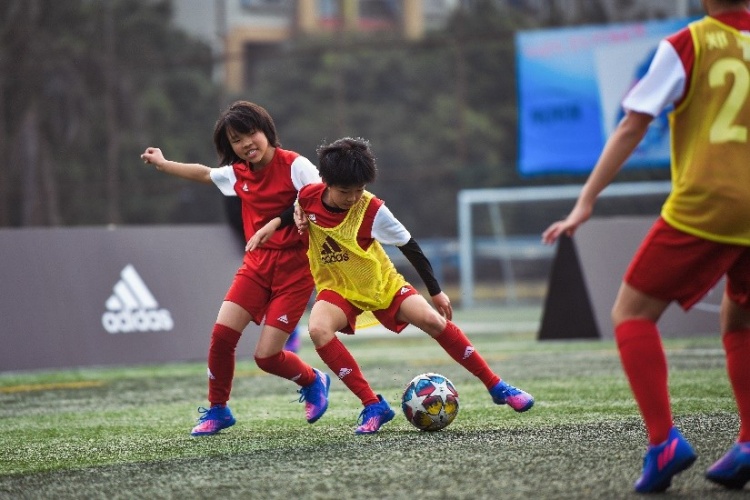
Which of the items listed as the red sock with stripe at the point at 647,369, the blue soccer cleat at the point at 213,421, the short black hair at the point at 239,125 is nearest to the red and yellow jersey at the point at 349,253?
the short black hair at the point at 239,125

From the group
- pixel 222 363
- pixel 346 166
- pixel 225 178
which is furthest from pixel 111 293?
pixel 346 166

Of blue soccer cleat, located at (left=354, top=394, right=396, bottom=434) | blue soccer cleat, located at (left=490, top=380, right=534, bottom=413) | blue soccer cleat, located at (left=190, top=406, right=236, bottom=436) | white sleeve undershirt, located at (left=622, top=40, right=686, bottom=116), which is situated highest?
white sleeve undershirt, located at (left=622, top=40, right=686, bottom=116)

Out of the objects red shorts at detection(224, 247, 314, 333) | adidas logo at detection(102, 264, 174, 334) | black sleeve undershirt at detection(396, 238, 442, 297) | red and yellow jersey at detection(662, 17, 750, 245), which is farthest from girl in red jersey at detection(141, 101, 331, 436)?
→ adidas logo at detection(102, 264, 174, 334)

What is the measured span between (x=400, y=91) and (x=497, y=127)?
8.44ft

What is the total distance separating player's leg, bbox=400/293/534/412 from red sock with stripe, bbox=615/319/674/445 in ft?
5.92

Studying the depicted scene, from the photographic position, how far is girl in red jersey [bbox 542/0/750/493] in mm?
3707

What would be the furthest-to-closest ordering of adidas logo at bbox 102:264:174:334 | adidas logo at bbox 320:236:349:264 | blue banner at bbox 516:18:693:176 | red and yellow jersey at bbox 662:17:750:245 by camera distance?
blue banner at bbox 516:18:693:176
adidas logo at bbox 102:264:174:334
adidas logo at bbox 320:236:349:264
red and yellow jersey at bbox 662:17:750:245

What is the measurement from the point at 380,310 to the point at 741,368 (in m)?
2.08

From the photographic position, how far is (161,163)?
6.10m

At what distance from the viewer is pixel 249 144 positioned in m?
5.74

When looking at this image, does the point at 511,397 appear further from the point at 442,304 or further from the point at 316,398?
the point at 316,398

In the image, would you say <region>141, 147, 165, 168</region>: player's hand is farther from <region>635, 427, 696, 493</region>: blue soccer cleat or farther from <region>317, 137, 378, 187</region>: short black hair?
<region>635, 427, 696, 493</region>: blue soccer cleat

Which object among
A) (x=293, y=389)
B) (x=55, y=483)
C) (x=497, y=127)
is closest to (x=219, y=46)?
(x=497, y=127)

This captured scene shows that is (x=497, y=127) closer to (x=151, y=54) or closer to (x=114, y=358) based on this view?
(x=151, y=54)
